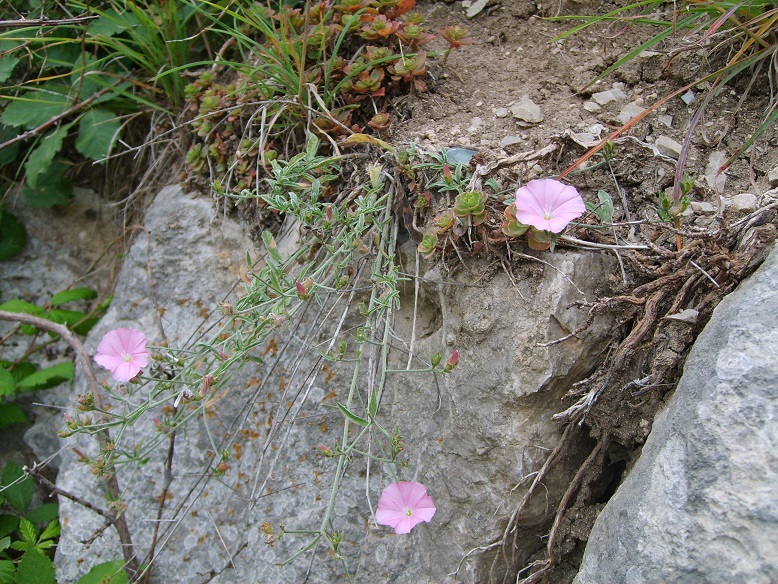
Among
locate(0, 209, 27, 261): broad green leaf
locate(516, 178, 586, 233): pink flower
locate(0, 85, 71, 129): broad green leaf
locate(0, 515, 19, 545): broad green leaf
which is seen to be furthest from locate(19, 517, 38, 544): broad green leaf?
locate(516, 178, 586, 233): pink flower

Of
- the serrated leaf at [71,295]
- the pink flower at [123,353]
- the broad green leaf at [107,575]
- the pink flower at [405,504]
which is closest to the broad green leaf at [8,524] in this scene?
the broad green leaf at [107,575]

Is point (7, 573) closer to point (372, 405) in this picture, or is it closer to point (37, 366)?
point (37, 366)

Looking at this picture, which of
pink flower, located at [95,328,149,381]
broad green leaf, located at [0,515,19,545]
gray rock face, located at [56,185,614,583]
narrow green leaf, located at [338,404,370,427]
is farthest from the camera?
broad green leaf, located at [0,515,19,545]

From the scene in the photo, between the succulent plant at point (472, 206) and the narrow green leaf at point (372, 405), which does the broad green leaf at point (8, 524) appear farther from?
the succulent plant at point (472, 206)

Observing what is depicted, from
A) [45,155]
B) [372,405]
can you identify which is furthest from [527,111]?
[45,155]

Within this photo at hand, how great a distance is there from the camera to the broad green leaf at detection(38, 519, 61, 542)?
6.89ft

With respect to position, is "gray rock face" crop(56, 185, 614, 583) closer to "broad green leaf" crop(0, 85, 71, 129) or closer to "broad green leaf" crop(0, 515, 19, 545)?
"broad green leaf" crop(0, 515, 19, 545)

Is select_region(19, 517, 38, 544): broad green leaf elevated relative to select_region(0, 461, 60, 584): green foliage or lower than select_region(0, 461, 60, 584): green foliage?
elevated

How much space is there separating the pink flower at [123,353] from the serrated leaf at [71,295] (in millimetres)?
794

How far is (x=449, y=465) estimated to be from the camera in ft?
5.52

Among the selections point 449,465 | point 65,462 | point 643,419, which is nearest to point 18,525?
point 65,462

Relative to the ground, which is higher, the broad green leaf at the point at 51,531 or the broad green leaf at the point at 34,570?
the broad green leaf at the point at 34,570

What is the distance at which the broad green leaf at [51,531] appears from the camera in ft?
6.89

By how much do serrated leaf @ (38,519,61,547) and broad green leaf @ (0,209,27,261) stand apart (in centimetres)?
108
